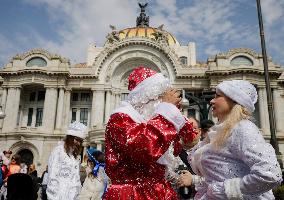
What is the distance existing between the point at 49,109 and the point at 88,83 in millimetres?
4270

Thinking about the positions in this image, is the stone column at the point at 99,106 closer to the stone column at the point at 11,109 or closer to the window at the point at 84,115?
the window at the point at 84,115

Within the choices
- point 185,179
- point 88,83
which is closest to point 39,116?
point 88,83

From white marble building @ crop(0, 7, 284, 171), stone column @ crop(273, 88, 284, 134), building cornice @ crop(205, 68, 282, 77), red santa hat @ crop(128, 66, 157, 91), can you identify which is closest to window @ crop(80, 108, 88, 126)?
white marble building @ crop(0, 7, 284, 171)

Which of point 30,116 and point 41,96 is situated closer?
point 30,116

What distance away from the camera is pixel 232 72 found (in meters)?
28.4

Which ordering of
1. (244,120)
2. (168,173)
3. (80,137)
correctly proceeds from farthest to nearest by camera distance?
(80,137) → (168,173) → (244,120)

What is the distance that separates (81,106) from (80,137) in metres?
26.7

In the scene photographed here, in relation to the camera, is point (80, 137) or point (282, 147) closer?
point (80, 137)

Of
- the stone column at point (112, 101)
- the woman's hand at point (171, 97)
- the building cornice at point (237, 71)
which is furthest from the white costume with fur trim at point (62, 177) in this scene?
the stone column at point (112, 101)

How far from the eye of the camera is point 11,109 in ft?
95.9

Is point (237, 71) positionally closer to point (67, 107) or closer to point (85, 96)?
point (85, 96)

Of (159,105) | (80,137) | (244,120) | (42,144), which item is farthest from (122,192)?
(42,144)

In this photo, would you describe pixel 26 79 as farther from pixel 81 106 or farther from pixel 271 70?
pixel 271 70

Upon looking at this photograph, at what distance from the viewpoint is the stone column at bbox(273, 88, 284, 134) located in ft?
93.1
